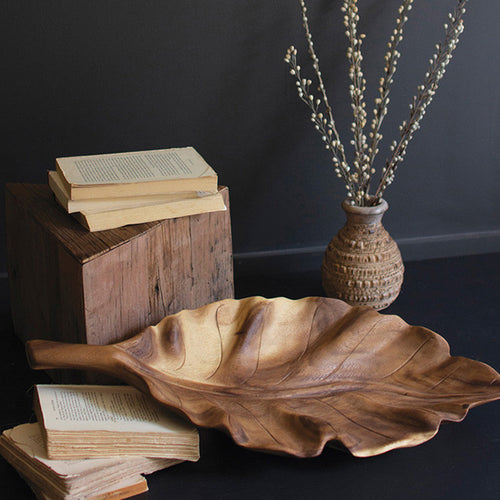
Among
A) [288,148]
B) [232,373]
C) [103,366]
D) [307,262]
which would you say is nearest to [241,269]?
[307,262]

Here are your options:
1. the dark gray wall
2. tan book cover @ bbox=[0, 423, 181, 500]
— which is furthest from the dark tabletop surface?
the dark gray wall

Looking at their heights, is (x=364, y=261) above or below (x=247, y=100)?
below

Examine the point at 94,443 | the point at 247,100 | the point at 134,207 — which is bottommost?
the point at 94,443

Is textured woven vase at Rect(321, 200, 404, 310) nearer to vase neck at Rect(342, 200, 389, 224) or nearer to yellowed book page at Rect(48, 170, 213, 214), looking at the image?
vase neck at Rect(342, 200, 389, 224)

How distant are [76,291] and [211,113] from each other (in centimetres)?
83

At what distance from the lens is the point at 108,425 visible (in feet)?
4.57

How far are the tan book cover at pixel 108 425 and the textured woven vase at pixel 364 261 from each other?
741 millimetres

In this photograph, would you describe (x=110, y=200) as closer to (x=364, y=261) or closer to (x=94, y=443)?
(x=94, y=443)

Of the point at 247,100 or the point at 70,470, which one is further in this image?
the point at 247,100

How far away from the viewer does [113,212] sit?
1.62 metres

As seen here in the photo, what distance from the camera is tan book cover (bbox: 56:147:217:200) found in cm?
162

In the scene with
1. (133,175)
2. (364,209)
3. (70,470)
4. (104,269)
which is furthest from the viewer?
(364,209)

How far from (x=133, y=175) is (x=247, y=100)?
0.62 metres

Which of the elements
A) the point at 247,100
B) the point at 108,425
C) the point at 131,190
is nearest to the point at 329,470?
the point at 108,425
